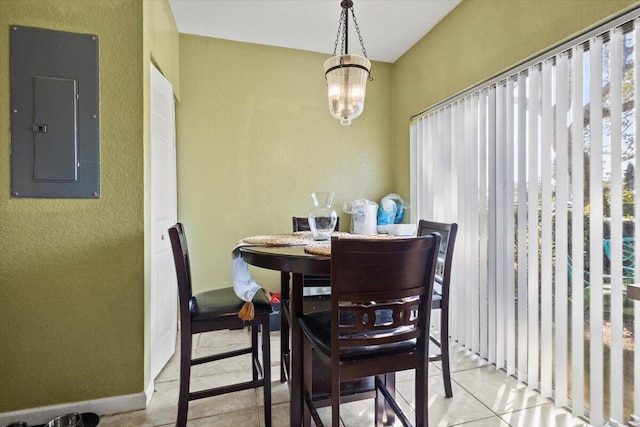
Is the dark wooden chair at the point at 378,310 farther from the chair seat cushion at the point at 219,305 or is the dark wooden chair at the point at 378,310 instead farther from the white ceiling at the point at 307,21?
the white ceiling at the point at 307,21

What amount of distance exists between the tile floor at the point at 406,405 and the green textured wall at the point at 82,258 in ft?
0.78

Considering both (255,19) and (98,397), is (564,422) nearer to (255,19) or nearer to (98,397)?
(98,397)

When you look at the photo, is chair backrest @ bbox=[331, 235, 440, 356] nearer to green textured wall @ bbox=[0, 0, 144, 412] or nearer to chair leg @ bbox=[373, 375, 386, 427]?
chair leg @ bbox=[373, 375, 386, 427]

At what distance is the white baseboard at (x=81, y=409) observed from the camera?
164 centimetres

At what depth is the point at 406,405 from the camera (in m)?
1.80

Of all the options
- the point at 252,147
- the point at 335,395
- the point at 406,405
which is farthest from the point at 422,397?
the point at 252,147

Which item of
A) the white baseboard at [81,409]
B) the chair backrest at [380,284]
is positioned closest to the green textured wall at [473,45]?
the chair backrest at [380,284]

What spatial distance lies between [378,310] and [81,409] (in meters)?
1.72

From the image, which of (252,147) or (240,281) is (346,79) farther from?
(252,147)

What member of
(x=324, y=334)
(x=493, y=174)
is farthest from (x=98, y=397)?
(x=493, y=174)

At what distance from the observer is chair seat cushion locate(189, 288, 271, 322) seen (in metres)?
1.53

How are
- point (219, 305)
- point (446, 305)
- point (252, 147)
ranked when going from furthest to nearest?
1. point (252, 147)
2. point (446, 305)
3. point (219, 305)

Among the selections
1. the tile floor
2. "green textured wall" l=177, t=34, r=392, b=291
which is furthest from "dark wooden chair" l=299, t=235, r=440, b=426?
"green textured wall" l=177, t=34, r=392, b=291

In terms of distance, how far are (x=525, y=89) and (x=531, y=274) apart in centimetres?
112
